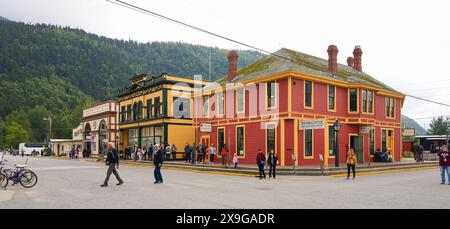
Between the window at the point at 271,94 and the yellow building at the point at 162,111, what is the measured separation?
14.8m

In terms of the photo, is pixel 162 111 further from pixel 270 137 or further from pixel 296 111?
pixel 296 111

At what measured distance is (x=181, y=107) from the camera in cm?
4112

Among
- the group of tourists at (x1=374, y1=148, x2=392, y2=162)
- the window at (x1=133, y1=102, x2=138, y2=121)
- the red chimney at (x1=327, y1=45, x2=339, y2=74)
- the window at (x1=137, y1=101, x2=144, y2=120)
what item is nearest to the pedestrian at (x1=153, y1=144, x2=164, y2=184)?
the red chimney at (x1=327, y1=45, x2=339, y2=74)

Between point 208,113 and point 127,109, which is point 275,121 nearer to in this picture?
point 208,113

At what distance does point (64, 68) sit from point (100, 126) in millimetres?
102898

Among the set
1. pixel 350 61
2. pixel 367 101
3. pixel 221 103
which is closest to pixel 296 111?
pixel 367 101

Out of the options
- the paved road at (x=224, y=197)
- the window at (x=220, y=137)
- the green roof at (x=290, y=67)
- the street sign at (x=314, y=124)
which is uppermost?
the green roof at (x=290, y=67)

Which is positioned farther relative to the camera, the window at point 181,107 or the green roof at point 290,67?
the window at point 181,107

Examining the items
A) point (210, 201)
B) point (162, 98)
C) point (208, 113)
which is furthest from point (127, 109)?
point (210, 201)

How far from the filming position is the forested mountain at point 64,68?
420 feet

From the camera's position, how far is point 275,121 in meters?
26.4

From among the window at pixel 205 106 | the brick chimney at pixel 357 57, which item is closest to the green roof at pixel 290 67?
the window at pixel 205 106

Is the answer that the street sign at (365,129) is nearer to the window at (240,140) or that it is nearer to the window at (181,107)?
the window at (240,140)
